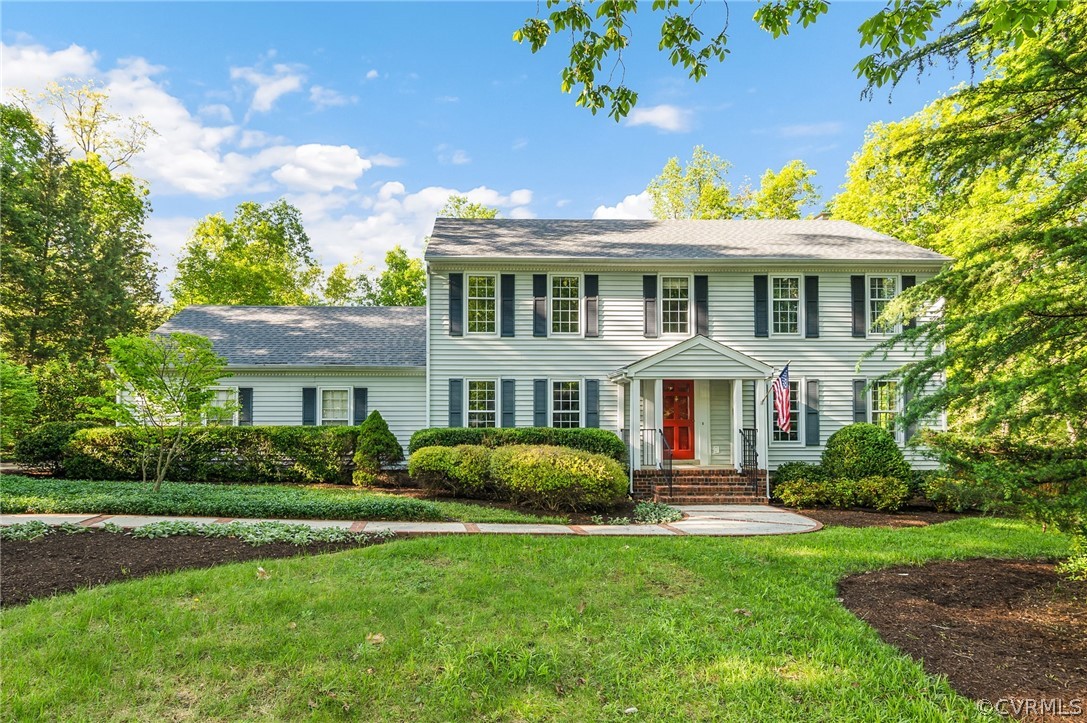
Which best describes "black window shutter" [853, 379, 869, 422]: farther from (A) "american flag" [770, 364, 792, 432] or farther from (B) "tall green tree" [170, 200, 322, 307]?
(B) "tall green tree" [170, 200, 322, 307]

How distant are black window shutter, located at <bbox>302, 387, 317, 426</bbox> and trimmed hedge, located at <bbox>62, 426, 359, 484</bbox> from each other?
1576 mm

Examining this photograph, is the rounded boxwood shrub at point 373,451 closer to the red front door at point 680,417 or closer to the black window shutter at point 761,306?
the red front door at point 680,417

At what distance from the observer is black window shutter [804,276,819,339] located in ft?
46.7

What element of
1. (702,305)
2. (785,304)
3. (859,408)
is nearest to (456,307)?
(702,305)

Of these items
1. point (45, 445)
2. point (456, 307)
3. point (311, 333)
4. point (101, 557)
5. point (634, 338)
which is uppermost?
point (456, 307)

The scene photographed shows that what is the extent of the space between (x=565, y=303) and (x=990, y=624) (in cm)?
1116

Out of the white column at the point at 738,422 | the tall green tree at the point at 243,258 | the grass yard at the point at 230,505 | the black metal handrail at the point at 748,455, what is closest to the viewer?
the grass yard at the point at 230,505

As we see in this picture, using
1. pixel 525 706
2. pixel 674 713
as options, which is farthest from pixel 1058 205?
pixel 525 706

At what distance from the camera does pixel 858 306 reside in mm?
14289

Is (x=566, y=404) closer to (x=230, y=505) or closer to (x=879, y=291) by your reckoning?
(x=230, y=505)

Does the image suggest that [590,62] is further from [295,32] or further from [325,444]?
[325,444]

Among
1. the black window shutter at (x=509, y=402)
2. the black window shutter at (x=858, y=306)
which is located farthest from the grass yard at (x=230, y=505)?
the black window shutter at (x=858, y=306)

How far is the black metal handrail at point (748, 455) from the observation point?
41.3 feet

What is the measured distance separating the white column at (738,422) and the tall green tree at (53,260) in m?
22.7
